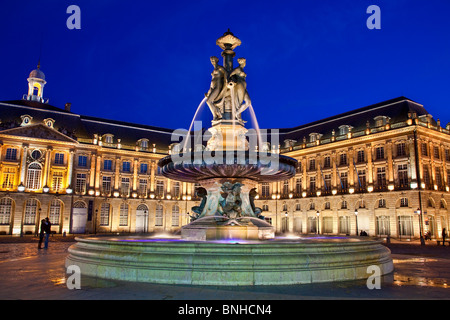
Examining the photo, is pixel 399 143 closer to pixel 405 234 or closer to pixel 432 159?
pixel 432 159

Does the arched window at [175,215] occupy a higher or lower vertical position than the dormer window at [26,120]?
lower

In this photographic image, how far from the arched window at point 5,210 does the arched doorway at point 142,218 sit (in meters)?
15.9

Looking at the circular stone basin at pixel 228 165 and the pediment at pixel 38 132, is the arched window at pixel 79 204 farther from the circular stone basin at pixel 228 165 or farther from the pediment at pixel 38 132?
the circular stone basin at pixel 228 165

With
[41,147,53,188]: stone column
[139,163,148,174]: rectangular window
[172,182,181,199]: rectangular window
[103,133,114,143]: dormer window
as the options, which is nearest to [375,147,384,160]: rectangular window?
[172,182,181,199]: rectangular window

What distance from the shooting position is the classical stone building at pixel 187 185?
131 ft

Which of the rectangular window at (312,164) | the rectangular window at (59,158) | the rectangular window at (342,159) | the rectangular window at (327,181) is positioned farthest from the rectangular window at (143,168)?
the rectangular window at (342,159)

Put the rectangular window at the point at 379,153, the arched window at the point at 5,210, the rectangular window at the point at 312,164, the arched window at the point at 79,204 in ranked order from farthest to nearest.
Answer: the rectangular window at the point at 312,164, the arched window at the point at 79,204, the arched window at the point at 5,210, the rectangular window at the point at 379,153

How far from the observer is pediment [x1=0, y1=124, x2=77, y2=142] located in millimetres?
44713

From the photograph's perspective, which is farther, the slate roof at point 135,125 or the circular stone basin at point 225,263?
the slate roof at point 135,125

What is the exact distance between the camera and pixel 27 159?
45.6 m

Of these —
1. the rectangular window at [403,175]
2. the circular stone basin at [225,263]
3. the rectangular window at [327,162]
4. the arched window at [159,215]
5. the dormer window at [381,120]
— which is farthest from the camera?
the arched window at [159,215]
